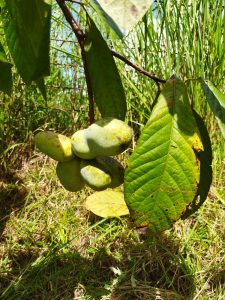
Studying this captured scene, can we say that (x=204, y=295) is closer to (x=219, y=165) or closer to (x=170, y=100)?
(x=219, y=165)

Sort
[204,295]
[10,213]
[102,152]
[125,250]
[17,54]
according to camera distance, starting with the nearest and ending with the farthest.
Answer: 1. [102,152]
2. [17,54]
3. [204,295]
4. [125,250]
5. [10,213]

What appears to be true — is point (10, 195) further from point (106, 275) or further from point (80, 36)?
point (80, 36)

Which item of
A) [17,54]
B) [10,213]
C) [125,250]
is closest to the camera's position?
[17,54]

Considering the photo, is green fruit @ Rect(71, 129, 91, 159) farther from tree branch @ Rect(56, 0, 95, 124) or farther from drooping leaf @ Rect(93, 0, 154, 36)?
drooping leaf @ Rect(93, 0, 154, 36)

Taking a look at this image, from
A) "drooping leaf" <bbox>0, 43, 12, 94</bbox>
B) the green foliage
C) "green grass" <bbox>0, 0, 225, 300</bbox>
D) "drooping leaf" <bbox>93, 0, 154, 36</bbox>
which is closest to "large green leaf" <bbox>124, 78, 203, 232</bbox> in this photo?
the green foliage

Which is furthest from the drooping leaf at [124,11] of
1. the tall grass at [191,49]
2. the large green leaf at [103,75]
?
the tall grass at [191,49]

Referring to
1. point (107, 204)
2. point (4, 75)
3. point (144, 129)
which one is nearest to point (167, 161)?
point (144, 129)

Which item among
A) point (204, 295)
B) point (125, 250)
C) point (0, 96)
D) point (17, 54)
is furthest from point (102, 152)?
point (0, 96)
